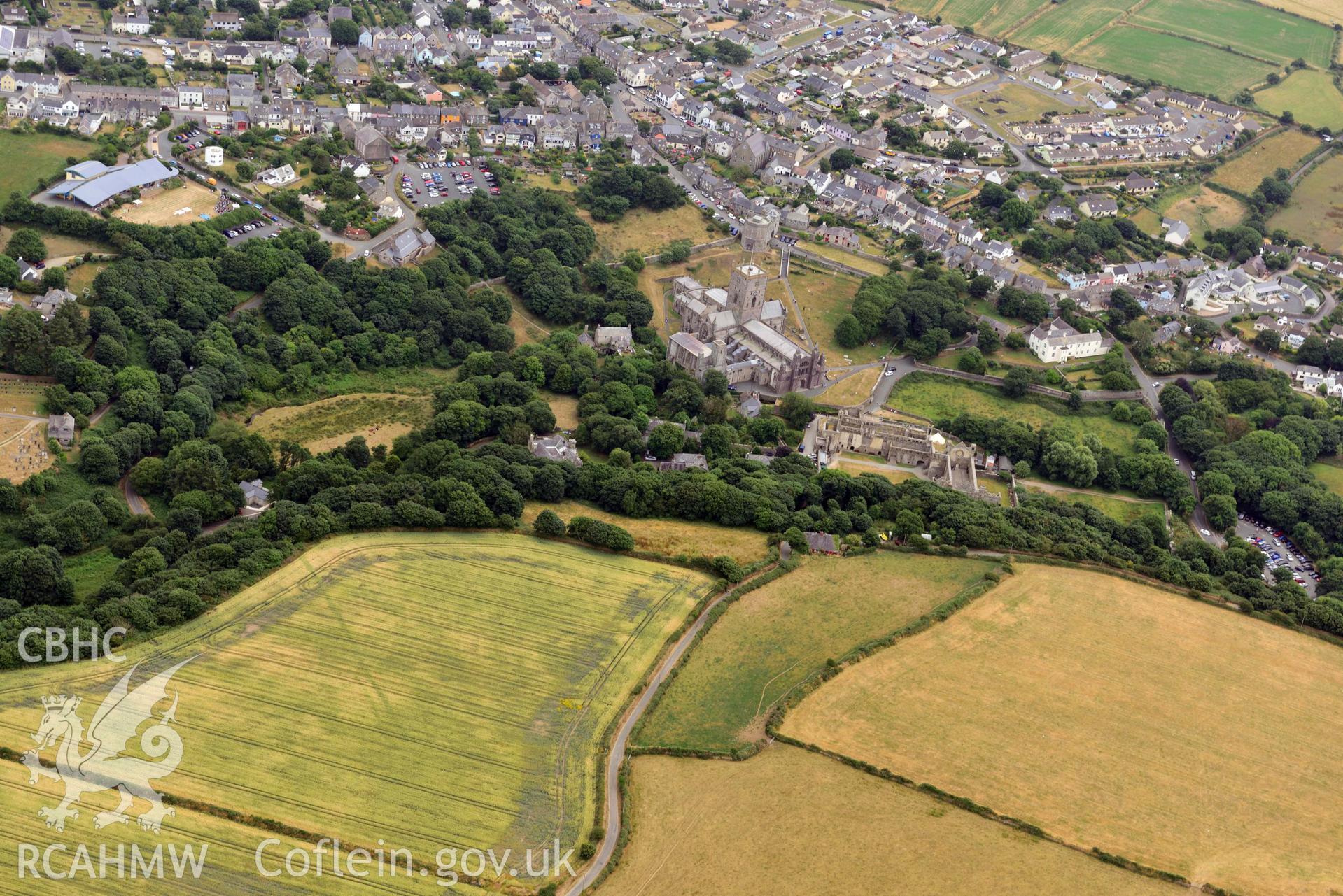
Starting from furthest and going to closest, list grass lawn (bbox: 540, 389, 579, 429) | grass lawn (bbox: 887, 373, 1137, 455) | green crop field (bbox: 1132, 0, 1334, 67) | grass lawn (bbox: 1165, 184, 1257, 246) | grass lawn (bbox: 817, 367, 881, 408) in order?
green crop field (bbox: 1132, 0, 1334, 67)
grass lawn (bbox: 1165, 184, 1257, 246)
grass lawn (bbox: 817, 367, 881, 408)
grass lawn (bbox: 887, 373, 1137, 455)
grass lawn (bbox: 540, 389, 579, 429)

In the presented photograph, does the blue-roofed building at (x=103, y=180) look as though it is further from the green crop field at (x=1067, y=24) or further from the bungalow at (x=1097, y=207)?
the green crop field at (x=1067, y=24)

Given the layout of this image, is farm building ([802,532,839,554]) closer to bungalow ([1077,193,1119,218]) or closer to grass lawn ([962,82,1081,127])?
bungalow ([1077,193,1119,218])

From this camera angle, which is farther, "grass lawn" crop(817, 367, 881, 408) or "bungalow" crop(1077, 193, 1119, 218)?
"bungalow" crop(1077, 193, 1119, 218)

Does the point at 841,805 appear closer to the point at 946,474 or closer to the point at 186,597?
the point at 186,597

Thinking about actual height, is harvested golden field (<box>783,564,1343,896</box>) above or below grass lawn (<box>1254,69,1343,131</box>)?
below

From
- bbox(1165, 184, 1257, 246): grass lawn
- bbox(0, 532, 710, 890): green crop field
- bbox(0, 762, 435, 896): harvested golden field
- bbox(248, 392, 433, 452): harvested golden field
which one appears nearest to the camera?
bbox(0, 762, 435, 896): harvested golden field

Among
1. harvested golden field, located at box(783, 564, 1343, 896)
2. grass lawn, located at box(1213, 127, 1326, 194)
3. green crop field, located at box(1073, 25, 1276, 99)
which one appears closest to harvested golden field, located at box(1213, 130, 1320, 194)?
grass lawn, located at box(1213, 127, 1326, 194)

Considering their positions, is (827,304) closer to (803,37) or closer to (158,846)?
(803,37)
